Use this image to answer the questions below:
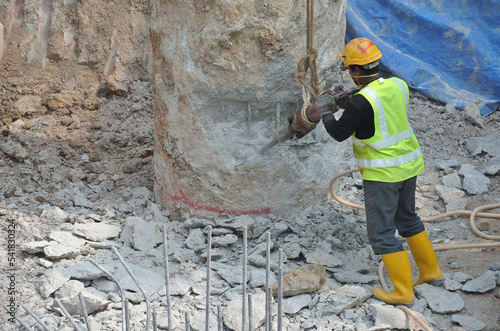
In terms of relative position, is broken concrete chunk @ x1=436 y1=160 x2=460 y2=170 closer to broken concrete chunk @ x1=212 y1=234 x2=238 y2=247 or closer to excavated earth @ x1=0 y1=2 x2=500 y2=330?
excavated earth @ x1=0 y1=2 x2=500 y2=330

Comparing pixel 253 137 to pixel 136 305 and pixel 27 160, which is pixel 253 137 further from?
pixel 27 160

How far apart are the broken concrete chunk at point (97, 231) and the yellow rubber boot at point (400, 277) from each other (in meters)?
2.04

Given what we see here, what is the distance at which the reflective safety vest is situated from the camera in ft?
11.5

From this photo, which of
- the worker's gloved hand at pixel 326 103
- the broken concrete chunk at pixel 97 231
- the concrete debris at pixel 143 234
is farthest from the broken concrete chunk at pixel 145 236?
the worker's gloved hand at pixel 326 103

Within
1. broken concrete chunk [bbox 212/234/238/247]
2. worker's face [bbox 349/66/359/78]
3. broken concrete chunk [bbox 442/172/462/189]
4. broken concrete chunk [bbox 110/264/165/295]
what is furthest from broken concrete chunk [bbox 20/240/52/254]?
broken concrete chunk [bbox 442/172/462/189]

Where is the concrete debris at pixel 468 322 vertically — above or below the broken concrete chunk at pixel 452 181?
below

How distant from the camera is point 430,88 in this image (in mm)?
6410

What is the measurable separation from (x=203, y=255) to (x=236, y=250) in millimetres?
269

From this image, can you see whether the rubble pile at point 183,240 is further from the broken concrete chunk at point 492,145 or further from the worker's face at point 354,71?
the worker's face at point 354,71

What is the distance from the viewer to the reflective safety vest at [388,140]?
11.5ft

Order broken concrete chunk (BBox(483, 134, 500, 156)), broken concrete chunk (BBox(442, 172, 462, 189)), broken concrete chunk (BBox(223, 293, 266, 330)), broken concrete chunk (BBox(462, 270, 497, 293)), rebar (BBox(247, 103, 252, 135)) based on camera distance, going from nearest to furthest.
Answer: broken concrete chunk (BBox(223, 293, 266, 330))
broken concrete chunk (BBox(462, 270, 497, 293))
rebar (BBox(247, 103, 252, 135))
broken concrete chunk (BBox(442, 172, 462, 189))
broken concrete chunk (BBox(483, 134, 500, 156))

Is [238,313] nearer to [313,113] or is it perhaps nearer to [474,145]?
[313,113]

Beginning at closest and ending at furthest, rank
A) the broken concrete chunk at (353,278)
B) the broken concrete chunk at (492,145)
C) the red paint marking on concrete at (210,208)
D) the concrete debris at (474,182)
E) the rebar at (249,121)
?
1. the broken concrete chunk at (353,278)
2. the rebar at (249,121)
3. the red paint marking on concrete at (210,208)
4. the concrete debris at (474,182)
5. the broken concrete chunk at (492,145)

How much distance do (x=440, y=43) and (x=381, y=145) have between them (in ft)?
11.2
